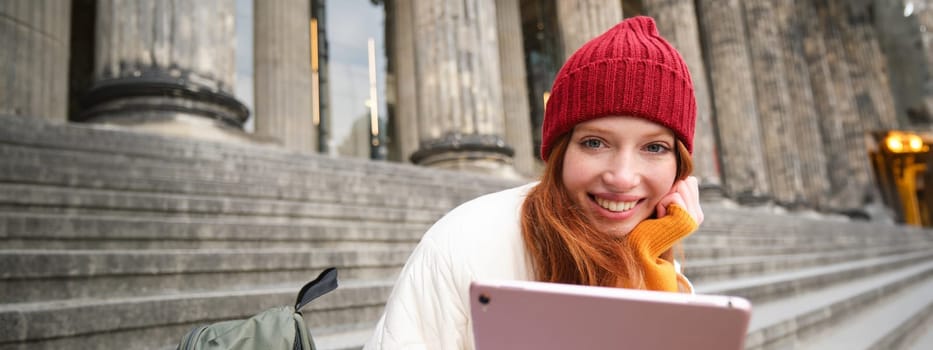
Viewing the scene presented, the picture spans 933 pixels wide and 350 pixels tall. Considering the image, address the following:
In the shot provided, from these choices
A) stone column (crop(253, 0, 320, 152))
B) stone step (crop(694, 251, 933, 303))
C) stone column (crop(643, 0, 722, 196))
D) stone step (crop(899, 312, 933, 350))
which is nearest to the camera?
stone step (crop(694, 251, 933, 303))

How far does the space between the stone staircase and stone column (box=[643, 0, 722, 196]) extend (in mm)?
6275

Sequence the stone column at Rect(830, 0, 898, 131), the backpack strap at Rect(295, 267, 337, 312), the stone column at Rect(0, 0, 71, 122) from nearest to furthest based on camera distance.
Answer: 1. the backpack strap at Rect(295, 267, 337, 312)
2. the stone column at Rect(0, 0, 71, 122)
3. the stone column at Rect(830, 0, 898, 131)

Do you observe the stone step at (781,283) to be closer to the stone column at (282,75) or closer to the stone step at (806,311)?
the stone step at (806,311)

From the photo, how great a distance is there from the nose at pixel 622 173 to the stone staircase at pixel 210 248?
147cm

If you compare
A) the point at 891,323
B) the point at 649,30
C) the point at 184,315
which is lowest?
the point at 891,323

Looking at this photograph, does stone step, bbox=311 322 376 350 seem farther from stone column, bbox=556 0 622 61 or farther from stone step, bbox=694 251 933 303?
stone column, bbox=556 0 622 61

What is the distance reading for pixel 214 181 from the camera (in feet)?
10.6

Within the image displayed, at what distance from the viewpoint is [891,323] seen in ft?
12.8

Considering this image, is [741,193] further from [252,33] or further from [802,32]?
[252,33]

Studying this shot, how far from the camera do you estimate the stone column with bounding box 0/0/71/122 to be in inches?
199

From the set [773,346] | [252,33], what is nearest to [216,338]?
[773,346]

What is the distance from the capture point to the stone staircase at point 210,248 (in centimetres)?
186

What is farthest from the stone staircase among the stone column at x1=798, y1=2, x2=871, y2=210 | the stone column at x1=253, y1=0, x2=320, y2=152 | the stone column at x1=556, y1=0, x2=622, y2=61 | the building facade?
the stone column at x1=798, y1=2, x2=871, y2=210

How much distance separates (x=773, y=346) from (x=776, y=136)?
14.6 meters
